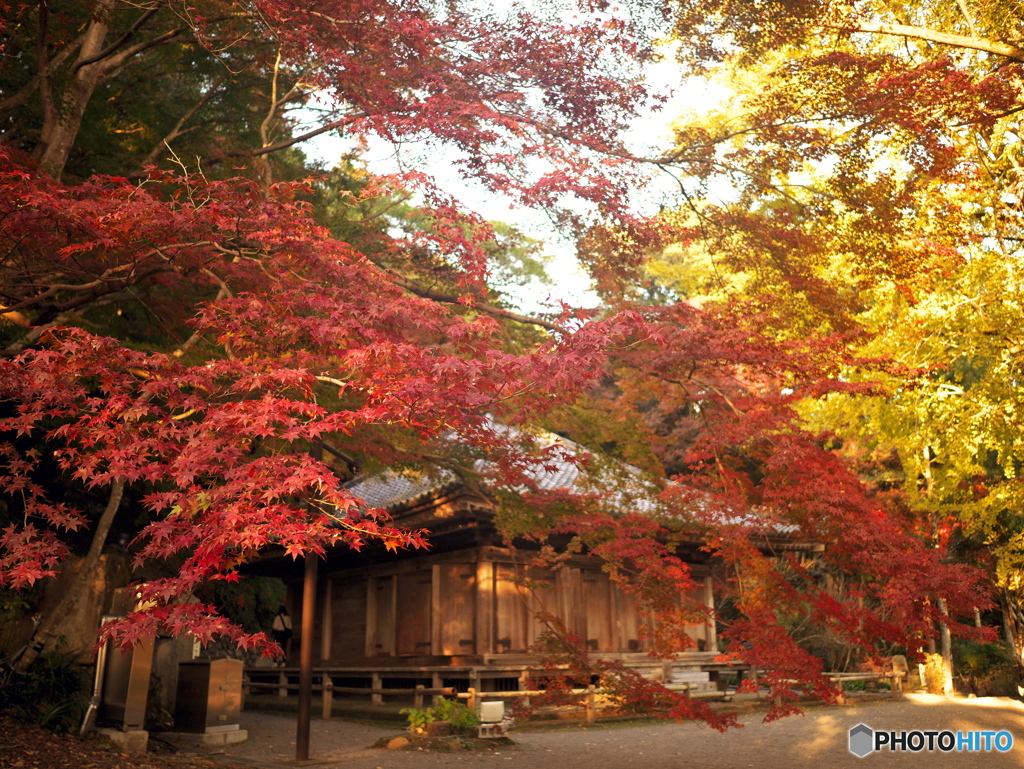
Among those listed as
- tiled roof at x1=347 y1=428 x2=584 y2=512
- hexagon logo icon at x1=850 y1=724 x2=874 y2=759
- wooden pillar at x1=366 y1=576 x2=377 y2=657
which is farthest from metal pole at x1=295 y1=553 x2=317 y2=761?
hexagon logo icon at x1=850 y1=724 x2=874 y2=759

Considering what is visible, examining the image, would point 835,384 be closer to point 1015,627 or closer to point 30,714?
point 30,714

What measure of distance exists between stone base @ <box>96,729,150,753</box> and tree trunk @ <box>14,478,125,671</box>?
1.42 m

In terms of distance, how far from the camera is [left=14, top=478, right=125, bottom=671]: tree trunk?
9102mm

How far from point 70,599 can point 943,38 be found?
39.2 ft

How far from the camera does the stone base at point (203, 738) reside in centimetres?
1027

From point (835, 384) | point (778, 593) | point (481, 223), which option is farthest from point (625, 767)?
point (481, 223)

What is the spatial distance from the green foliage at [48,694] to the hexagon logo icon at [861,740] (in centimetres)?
954

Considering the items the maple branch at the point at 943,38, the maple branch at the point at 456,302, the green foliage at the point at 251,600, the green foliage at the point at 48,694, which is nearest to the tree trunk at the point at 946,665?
the maple branch at the point at 943,38

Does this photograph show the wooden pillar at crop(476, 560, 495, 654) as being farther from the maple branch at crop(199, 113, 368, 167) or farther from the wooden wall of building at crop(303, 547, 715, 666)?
the maple branch at crop(199, 113, 368, 167)

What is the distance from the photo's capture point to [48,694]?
Result: 926 cm

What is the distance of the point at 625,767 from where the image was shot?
923 cm

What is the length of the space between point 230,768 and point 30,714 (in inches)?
103

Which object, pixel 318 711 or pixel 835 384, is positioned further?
pixel 318 711

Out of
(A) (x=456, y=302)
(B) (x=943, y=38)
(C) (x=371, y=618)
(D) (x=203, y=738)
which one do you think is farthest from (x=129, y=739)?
(B) (x=943, y=38)
